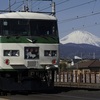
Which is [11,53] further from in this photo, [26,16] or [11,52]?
[26,16]

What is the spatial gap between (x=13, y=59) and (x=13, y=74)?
100 centimetres

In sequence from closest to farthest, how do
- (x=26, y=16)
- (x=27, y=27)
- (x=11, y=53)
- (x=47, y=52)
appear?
(x=11, y=53) < (x=47, y=52) < (x=27, y=27) < (x=26, y=16)

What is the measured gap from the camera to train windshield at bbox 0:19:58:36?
2115 centimetres

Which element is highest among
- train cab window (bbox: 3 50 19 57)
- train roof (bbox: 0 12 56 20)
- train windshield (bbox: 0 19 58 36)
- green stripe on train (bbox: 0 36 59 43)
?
train roof (bbox: 0 12 56 20)

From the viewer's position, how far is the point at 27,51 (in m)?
20.9

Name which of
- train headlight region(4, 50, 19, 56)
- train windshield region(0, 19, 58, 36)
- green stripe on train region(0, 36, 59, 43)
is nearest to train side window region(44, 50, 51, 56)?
green stripe on train region(0, 36, 59, 43)

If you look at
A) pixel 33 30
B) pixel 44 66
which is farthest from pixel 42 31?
pixel 44 66

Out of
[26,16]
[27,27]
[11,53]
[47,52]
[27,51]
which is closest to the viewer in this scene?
[11,53]

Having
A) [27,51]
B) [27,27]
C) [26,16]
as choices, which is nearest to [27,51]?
[27,51]

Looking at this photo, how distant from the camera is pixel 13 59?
68.0 feet

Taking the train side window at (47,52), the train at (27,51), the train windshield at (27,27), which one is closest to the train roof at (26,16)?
the train at (27,51)

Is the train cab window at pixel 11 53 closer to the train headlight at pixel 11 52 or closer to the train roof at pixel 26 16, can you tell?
the train headlight at pixel 11 52

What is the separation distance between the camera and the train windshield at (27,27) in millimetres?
21153

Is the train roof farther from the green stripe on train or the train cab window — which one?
the train cab window
